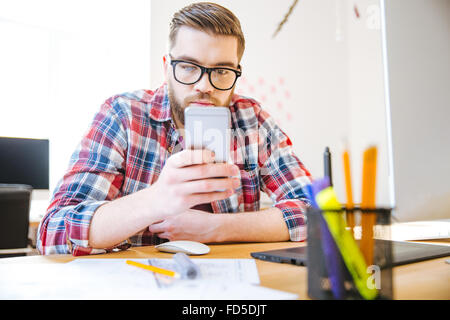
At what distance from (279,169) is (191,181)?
0.63m

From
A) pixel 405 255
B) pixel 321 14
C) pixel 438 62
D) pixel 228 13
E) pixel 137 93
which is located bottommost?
pixel 405 255

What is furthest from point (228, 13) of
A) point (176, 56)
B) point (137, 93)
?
point (137, 93)

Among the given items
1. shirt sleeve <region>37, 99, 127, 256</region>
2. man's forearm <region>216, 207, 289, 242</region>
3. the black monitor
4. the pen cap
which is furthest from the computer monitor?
the black monitor

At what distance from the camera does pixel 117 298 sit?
401 mm

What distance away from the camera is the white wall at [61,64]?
2652 millimetres

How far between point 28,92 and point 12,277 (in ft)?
8.36

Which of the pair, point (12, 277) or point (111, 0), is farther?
point (111, 0)

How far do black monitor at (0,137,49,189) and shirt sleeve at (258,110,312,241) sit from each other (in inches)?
61.1

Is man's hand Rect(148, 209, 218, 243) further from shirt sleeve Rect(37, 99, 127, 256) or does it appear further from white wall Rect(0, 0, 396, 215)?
white wall Rect(0, 0, 396, 215)

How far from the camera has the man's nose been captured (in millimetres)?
1035


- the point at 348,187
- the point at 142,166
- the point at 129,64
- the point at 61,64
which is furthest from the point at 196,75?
the point at 61,64

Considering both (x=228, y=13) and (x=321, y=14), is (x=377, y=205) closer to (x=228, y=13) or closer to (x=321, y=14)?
(x=228, y=13)
